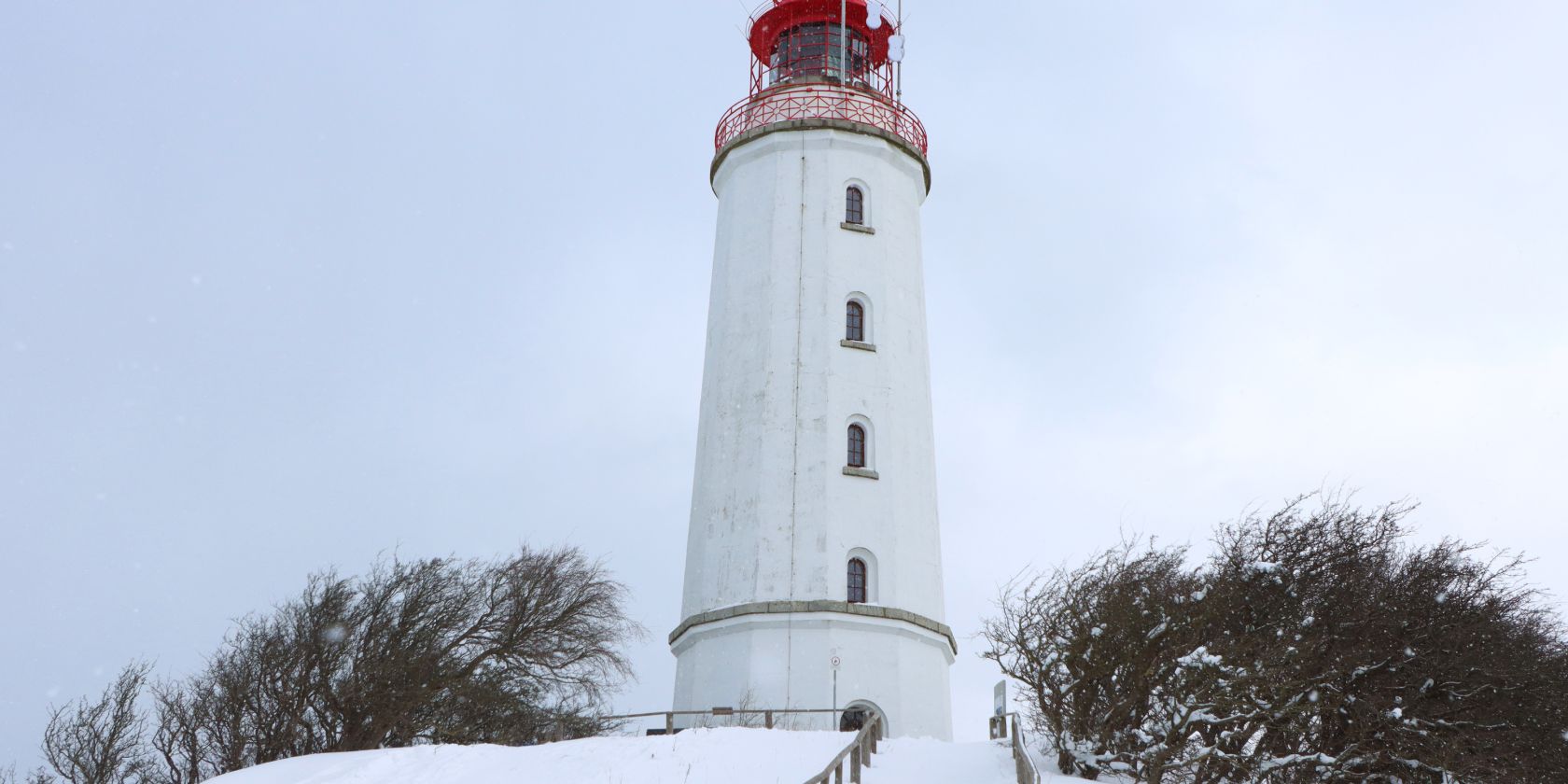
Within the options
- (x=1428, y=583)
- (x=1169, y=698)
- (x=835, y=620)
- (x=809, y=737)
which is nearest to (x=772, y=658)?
(x=835, y=620)

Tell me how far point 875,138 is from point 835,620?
1127 centimetres

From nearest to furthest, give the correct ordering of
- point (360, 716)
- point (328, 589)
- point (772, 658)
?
point (772, 658) < point (360, 716) < point (328, 589)

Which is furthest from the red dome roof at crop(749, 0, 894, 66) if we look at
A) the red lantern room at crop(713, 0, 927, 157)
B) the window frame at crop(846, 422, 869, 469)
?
the window frame at crop(846, 422, 869, 469)

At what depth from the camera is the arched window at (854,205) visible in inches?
1257

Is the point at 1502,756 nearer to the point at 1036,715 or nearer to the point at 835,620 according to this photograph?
the point at 1036,715

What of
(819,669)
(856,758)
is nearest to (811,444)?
(819,669)

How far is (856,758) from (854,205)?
1658 centimetres

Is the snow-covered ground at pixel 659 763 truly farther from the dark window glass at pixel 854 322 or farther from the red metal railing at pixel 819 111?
the red metal railing at pixel 819 111

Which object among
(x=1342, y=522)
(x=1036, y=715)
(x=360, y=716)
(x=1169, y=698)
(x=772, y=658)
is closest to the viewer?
(x=1169, y=698)

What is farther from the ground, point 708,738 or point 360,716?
point 360,716

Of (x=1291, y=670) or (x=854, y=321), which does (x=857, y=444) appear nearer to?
(x=854, y=321)

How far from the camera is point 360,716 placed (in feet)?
94.5

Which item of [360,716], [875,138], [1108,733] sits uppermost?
[875,138]

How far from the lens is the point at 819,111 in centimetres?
3247
